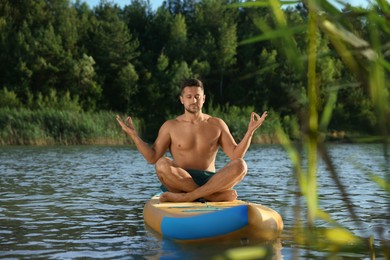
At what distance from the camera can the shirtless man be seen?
19.5 feet

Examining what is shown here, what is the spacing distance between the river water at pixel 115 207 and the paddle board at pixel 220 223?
8cm

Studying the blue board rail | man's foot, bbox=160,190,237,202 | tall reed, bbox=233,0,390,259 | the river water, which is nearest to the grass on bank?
the river water

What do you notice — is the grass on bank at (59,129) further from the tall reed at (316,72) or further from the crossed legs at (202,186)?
the tall reed at (316,72)

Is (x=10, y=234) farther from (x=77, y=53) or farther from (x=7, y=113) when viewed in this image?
(x=77, y=53)

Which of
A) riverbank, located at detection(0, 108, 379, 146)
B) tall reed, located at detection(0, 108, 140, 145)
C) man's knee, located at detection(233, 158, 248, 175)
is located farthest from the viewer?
tall reed, located at detection(0, 108, 140, 145)

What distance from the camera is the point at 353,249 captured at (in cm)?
110

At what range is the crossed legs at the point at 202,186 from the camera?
5.87 metres

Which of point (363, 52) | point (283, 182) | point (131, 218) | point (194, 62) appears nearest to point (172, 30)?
point (194, 62)

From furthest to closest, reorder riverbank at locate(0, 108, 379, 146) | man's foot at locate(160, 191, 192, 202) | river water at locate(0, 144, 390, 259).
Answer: riverbank at locate(0, 108, 379, 146), man's foot at locate(160, 191, 192, 202), river water at locate(0, 144, 390, 259)

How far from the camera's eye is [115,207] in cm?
820

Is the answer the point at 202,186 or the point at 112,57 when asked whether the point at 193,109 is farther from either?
the point at 112,57

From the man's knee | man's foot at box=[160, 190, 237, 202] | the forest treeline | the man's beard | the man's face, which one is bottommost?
man's foot at box=[160, 190, 237, 202]

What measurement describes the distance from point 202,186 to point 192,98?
2.34ft

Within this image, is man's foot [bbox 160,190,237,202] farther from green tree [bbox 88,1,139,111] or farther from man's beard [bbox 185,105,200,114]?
green tree [bbox 88,1,139,111]
